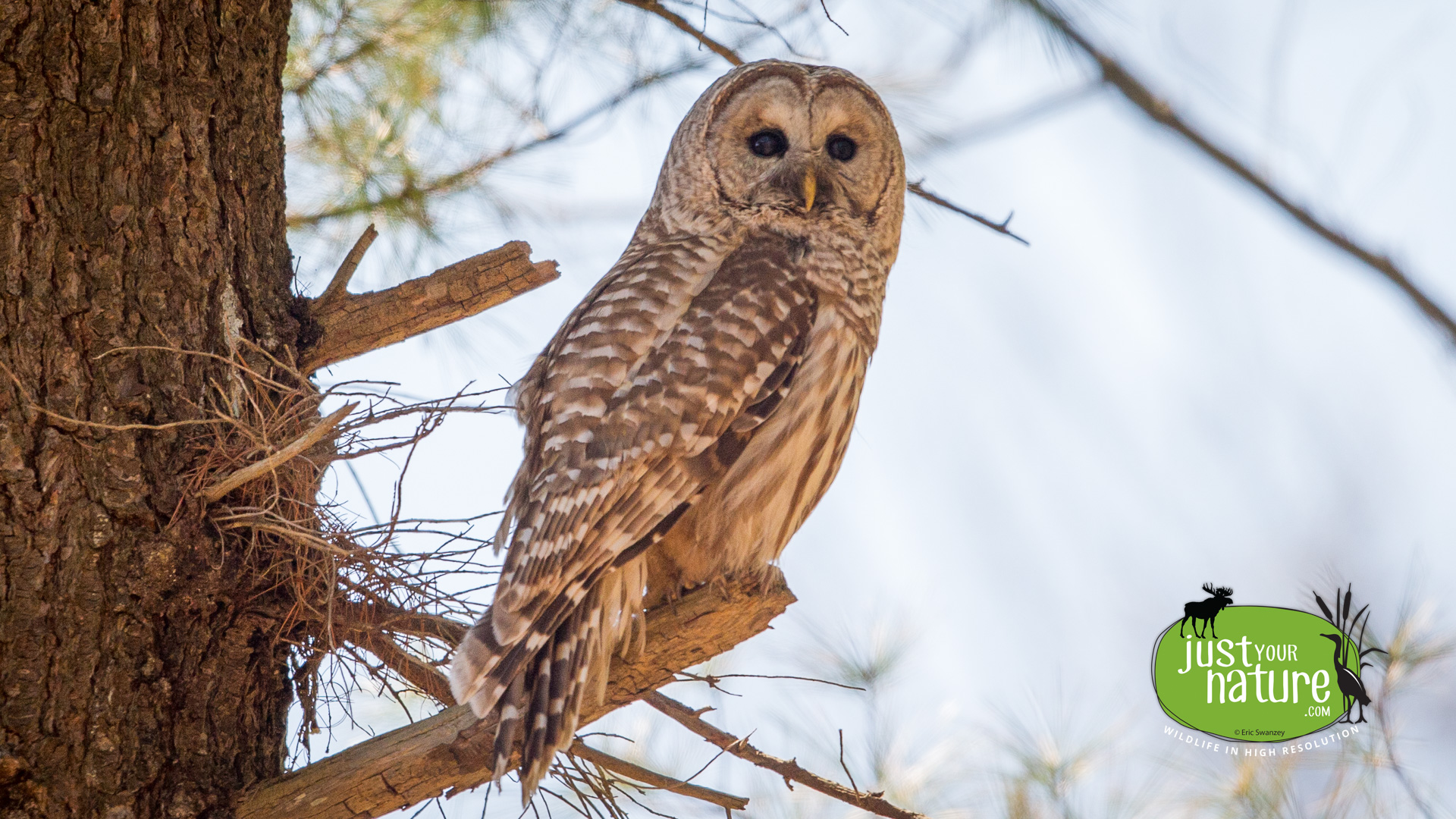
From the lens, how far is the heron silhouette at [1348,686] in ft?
8.39

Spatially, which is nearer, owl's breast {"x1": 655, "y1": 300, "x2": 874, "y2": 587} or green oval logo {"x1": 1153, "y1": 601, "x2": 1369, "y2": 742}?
owl's breast {"x1": 655, "y1": 300, "x2": 874, "y2": 587}

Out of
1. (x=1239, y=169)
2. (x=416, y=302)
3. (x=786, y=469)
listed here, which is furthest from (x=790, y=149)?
(x=1239, y=169)

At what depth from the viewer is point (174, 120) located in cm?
220

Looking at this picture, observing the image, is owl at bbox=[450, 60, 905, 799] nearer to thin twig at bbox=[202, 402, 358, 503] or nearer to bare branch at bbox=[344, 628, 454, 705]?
bare branch at bbox=[344, 628, 454, 705]

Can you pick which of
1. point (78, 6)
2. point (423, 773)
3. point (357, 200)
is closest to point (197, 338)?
point (78, 6)

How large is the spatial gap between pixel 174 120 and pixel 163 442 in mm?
601

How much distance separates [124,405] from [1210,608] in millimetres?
2486

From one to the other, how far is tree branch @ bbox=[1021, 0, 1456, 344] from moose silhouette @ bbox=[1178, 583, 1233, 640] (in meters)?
1.60

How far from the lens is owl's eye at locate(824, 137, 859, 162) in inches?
114

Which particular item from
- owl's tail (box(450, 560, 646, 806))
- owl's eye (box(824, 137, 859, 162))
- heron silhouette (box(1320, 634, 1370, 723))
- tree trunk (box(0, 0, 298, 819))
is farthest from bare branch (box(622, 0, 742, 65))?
heron silhouette (box(1320, 634, 1370, 723))

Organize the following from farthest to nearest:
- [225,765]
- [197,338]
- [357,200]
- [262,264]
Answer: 1. [357,200]
2. [262,264]
3. [197,338]
4. [225,765]

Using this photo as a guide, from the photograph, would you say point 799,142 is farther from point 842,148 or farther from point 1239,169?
point 1239,169

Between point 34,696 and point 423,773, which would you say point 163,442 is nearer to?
point 34,696

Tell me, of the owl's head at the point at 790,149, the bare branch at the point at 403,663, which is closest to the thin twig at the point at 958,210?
the owl's head at the point at 790,149
